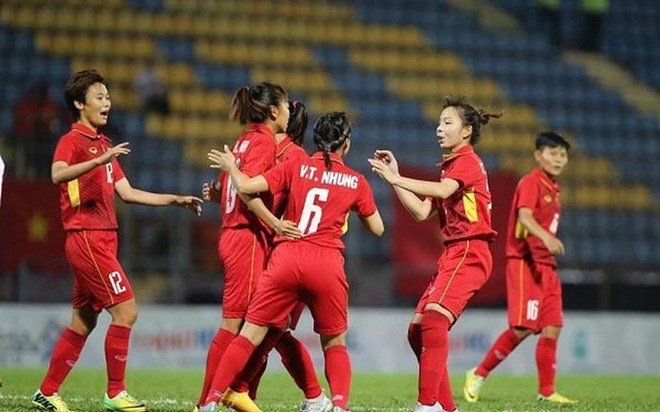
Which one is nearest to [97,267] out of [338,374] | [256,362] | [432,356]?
[256,362]

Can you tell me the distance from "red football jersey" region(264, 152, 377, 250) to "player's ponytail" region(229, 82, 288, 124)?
2.15 feet

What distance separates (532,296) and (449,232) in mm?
2508

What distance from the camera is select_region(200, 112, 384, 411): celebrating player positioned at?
7246 millimetres

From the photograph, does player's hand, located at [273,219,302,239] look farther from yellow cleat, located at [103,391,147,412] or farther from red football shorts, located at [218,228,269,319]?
yellow cleat, located at [103,391,147,412]

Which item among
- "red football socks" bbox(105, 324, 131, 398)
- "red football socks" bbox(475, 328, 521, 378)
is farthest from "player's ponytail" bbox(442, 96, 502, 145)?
"red football socks" bbox(475, 328, 521, 378)

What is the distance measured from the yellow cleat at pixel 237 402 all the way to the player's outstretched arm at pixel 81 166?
5.16 feet

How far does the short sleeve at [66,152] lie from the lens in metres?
8.02

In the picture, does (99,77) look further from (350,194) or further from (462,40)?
(462,40)

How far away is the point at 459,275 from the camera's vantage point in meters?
7.77

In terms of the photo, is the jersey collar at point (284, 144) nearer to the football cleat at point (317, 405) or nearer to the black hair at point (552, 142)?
the football cleat at point (317, 405)

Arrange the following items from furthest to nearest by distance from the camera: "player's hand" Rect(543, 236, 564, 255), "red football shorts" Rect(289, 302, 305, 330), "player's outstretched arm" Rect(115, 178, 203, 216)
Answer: "player's hand" Rect(543, 236, 564, 255)
"player's outstretched arm" Rect(115, 178, 203, 216)
"red football shorts" Rect(289, 302, 305, 330)

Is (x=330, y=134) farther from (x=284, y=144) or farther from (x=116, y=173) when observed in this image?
(x=116, y=173)

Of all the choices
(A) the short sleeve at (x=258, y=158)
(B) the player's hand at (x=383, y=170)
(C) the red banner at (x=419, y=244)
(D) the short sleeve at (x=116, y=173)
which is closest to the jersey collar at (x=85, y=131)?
(D) the short sleeve at (x=116, y=173)

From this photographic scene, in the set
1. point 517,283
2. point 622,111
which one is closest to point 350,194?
point 517,283
